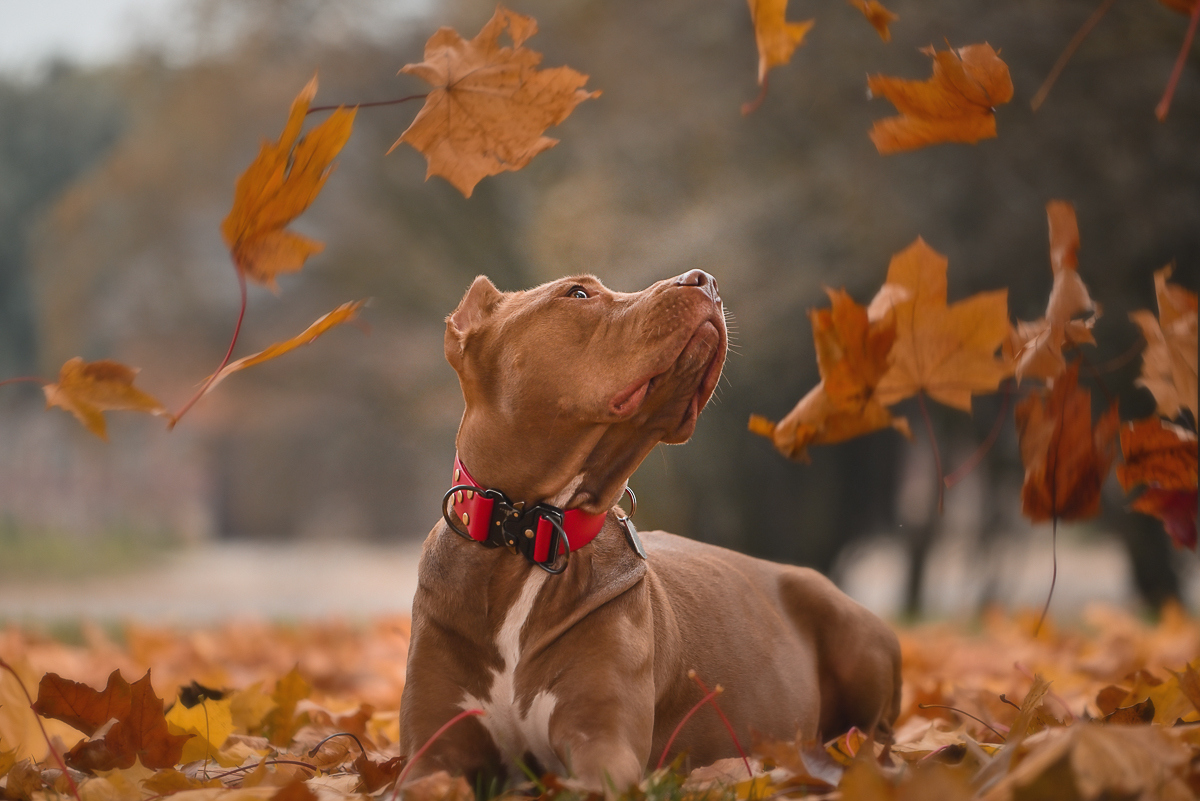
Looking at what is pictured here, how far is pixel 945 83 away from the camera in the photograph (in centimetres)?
192

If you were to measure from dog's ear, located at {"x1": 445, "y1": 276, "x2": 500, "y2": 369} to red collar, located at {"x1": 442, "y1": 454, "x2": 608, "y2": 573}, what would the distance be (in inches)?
13.2

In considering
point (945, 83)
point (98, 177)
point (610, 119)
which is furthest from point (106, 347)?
point (945, 83)

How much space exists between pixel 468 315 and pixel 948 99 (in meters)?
1.14

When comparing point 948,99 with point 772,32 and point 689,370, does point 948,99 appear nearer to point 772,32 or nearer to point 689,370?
point 772,32

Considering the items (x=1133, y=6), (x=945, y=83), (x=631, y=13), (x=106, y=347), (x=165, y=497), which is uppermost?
(x=631, y=13)

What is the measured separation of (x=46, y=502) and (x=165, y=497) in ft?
6.82

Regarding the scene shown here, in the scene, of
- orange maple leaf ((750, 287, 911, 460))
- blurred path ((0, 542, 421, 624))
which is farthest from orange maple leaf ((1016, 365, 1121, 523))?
blurred path ((0, 542, 421, 624))

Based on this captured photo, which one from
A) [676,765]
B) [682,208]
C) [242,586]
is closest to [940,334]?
[676,765]

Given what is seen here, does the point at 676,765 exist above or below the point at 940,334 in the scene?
below

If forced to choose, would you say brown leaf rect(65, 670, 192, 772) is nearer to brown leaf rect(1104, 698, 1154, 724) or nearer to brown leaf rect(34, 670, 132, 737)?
brown leaf rect(34, 670, 132, 737)

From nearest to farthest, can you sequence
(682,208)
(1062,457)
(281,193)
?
(281,193), (1062,457), (682,208)

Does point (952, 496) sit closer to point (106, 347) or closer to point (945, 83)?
point (945, 83)

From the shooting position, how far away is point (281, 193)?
1.82 metres

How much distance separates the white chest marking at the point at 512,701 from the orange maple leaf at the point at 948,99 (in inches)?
45.8
